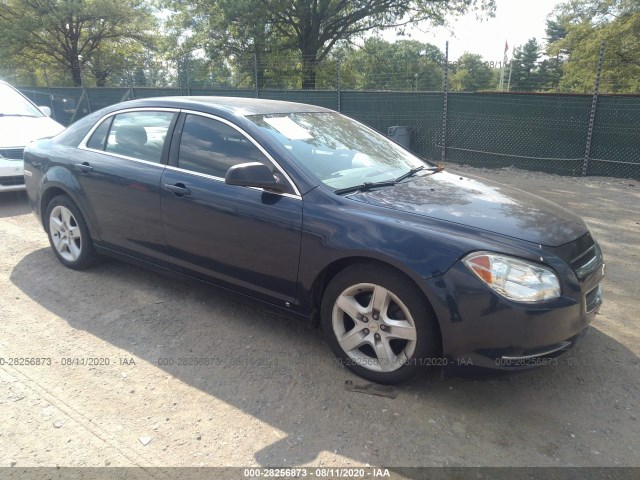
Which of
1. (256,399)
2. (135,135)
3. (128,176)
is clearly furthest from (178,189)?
(256,399)

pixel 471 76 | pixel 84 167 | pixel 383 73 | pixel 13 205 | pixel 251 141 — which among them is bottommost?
pixel 13 205

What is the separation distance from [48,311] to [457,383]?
3.09 metres

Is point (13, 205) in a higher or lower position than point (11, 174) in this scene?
lower

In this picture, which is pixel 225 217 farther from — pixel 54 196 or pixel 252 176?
pixel 54 196

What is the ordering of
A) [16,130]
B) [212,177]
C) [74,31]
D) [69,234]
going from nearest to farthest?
[212,177] < [69,234] < [16,130] < [74,31]

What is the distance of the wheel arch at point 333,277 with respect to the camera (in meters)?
2.64

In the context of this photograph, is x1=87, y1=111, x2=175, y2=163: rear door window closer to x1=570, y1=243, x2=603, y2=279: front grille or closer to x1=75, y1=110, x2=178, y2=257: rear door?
x1=75, y1=110, x2=178, y2=257: rear door

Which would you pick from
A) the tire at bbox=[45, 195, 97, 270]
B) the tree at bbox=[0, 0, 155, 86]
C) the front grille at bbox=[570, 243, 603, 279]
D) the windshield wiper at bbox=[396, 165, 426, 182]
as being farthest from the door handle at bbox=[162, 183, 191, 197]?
the tree at bbox=[0, 0, 155, 86]

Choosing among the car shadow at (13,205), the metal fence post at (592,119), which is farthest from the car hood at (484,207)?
the metal fence post at (592,119)

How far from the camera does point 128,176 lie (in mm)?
3898

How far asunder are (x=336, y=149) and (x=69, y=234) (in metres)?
2.68

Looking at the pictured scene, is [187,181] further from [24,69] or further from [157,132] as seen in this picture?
[24,69]

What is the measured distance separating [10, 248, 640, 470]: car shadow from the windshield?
5324 mm

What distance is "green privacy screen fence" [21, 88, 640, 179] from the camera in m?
8.86
